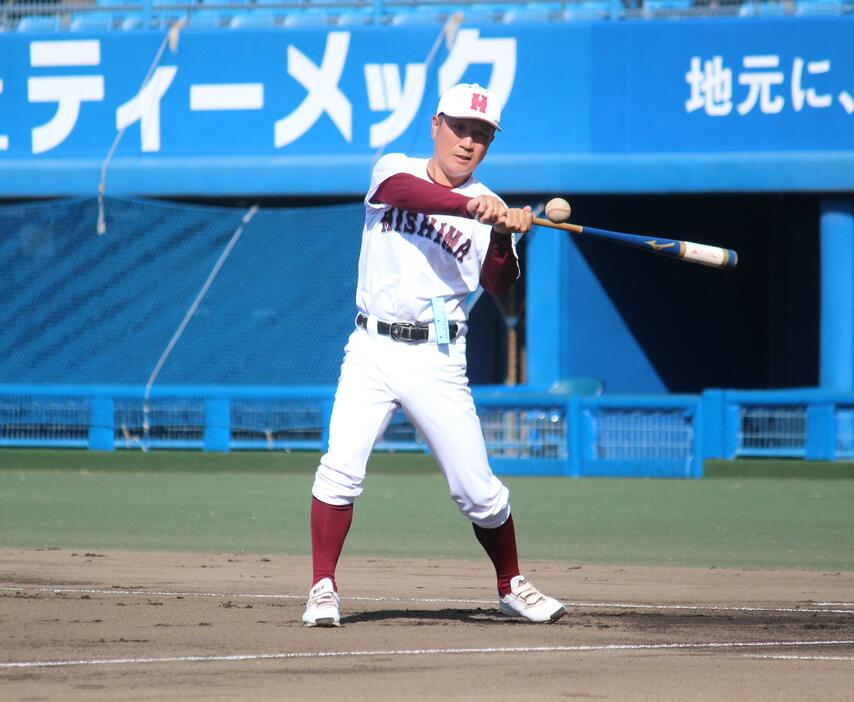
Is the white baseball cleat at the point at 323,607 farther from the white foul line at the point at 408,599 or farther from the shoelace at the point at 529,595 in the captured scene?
the white foul line at the point at 408,599

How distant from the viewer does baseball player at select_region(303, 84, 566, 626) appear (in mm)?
6031

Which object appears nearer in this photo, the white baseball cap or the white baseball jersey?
the white baseball jersey

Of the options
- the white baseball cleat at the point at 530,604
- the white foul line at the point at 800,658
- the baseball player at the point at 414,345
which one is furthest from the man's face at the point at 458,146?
the white foul line at the point at 800,658

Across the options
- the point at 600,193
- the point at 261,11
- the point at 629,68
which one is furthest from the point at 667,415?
the point at 261,11

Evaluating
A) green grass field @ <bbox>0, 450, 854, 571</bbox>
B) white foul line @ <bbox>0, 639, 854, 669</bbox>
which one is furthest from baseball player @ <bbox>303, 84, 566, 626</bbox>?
green grass field @ <bbox>0, 450, 854, 571</bbox>

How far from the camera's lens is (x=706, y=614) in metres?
6.57

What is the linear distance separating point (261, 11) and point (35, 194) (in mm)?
3276

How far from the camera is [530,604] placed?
6.23 metres

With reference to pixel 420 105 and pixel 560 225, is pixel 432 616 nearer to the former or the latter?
pixel 560 225

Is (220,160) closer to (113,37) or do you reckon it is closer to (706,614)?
(113,37)

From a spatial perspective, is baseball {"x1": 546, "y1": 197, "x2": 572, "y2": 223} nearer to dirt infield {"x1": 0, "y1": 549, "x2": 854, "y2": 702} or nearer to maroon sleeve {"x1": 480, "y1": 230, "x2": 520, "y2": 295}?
maroon sleeve {"x1": 480, "y1": 230, "x2": 520, "y2": 295}

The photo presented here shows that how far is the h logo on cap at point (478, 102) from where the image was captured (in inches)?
244

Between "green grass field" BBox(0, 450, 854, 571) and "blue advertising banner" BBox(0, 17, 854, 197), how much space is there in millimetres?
3520

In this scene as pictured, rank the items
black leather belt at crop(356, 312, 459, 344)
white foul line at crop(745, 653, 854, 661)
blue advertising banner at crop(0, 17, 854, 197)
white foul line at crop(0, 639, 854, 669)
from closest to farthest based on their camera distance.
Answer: white foul line at crop(0, 639, 854, 669) < white foul line at crop(745, 653, 854, 661) < black leather belt at crop(356, 312, 459, 344) < blue advertising banner at crop(0, 17, 854, 197)
